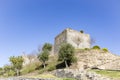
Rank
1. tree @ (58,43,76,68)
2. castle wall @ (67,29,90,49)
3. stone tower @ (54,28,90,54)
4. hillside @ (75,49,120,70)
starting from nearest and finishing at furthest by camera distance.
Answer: tree @ (58,43,76,68) < hillside @ (75,49,120,70) < stone tower @ (54,28,90,54) < castle wall @ (67,29,90,49)

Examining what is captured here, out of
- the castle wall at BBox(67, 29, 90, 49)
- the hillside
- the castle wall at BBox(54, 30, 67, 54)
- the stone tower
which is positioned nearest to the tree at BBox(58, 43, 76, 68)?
the hillside

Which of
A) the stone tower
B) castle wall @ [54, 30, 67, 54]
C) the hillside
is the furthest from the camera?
castle wall @ [54, 30, 67, 54]

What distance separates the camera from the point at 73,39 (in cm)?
6225

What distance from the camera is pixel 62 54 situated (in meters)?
45.4

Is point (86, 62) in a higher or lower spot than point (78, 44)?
lower

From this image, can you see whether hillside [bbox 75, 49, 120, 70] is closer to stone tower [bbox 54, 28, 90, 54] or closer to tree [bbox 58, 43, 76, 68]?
tree [bbox 58, 43, 76, 68]

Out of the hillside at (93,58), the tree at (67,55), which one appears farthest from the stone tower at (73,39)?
the tree at (67,55)

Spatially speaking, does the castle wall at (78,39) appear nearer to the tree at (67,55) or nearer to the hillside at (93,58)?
the hillside at (93,58)

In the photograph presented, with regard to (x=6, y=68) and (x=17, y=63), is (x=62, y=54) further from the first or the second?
(x=6, y=68)

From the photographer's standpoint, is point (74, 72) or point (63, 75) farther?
point (63, 75)

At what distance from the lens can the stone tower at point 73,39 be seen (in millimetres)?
61844

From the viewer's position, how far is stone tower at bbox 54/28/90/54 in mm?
61844

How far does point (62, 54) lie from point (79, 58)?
428 centimetres

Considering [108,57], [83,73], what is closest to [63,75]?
[83,73]
